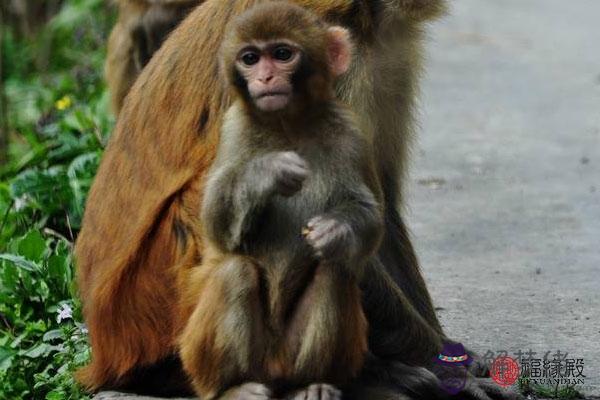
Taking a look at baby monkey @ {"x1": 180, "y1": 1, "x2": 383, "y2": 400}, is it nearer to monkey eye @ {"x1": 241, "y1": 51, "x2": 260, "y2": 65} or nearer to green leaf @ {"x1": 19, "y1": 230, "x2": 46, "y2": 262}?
monkey eye @ {"x1": 241, "y1": 51, "x2": 260, "y2": 65}

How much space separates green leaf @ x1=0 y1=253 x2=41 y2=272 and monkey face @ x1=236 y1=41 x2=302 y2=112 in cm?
263

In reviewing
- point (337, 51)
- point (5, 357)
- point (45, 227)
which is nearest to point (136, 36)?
point (45, 227)

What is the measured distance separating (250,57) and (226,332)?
99 centimetres

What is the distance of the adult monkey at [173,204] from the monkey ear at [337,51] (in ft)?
1.10

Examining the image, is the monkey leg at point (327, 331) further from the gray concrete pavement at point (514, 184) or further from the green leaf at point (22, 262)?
the green leaf at point (22, 262)

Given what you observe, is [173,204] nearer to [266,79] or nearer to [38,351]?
[266,79]

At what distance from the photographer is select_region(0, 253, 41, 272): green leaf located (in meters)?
7.07

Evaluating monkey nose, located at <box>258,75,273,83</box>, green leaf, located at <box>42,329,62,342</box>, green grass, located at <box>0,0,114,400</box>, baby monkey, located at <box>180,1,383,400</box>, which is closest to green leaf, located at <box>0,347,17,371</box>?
green grass, located at <box>0,0,114,400</box>

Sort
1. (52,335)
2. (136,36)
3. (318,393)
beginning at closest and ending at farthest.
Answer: (318,393)
(52,335)
(136,36)

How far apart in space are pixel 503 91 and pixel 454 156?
2.10 metres

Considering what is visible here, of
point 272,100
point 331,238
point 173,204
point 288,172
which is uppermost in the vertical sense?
point 272,100

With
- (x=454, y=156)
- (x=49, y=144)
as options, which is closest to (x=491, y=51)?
(x=454, y=156)

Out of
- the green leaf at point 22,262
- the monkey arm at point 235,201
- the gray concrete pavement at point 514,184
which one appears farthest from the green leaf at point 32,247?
the monkey arm at point 235,201

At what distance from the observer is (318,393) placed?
4996mm
